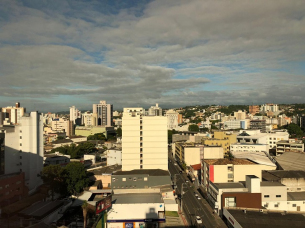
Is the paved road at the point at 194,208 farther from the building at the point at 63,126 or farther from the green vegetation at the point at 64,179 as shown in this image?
the building at the point at 63,126

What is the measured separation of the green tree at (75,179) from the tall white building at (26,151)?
6106mm

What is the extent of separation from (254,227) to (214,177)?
39.8ft

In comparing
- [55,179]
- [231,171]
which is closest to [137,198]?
[55,179]

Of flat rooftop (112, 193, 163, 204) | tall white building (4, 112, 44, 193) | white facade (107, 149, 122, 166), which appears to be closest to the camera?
flat rooftop (112, 193, 163, 204)

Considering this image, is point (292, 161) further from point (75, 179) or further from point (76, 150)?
point (76, 150)

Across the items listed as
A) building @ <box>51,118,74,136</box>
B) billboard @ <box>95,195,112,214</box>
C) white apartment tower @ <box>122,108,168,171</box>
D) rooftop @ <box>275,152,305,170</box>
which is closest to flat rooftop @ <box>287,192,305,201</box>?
rooftop @ <box>275,152,305,170</box>

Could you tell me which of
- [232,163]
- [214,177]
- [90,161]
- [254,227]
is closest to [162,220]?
[254,227]

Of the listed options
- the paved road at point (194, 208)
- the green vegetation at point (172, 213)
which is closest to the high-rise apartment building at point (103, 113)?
the paved road at point (194, 208)

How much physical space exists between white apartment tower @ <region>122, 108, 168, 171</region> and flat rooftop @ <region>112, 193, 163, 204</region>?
23.5 ft

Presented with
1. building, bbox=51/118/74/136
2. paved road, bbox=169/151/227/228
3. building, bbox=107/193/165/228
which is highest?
building, bbox=51/118/74/136

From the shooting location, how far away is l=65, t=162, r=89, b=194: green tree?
28.6 metres

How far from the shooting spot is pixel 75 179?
1135 inches

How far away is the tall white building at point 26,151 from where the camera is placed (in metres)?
31.5

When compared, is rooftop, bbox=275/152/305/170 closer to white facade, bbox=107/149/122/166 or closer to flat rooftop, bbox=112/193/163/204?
flat rooftop, bbox=112/193/163/204
